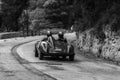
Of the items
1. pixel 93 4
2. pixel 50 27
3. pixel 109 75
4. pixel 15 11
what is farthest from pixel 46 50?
pixel 15 11

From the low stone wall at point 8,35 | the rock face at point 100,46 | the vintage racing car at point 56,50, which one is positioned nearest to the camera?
the vintage racing car at point 56,50

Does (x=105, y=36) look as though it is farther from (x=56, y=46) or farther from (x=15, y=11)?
(x=15, y=11)

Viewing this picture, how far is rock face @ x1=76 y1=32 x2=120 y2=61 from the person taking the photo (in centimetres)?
1928

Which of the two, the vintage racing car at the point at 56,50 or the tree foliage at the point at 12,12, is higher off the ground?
the tree foliage at the point at 12,12

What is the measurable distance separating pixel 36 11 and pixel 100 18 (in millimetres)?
43263

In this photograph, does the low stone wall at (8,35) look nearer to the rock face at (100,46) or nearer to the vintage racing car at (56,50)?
the rock face at (100,46)

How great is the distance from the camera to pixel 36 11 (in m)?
66.4

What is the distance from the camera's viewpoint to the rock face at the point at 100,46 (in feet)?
63.3

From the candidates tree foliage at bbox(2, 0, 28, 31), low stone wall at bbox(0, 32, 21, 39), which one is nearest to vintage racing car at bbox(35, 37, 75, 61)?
low stone wall at bbox(0, 32, 21, 39)

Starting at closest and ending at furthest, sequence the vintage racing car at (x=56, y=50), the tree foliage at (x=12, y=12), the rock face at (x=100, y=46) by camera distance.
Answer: the vintage racing car at (x=56, y=50) < the rock face at (x=100, y=46) < the tree foliage at (x=12, y=12)

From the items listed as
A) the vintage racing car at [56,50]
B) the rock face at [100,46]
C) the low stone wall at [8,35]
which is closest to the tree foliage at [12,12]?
the low stone wall at [8,35]

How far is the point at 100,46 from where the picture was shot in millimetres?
21672

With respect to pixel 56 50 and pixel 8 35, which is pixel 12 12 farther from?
pixel 56 50

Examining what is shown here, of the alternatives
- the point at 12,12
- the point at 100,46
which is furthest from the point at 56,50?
the point at 12,12
